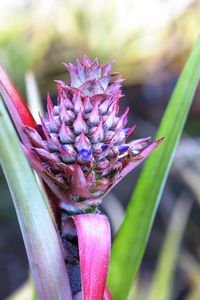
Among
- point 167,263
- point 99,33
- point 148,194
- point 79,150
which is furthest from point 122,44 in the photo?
point 79,150

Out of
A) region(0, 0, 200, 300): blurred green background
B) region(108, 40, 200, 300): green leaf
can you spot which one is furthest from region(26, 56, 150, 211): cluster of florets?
region(0, 0, 200, 300): blurred green background

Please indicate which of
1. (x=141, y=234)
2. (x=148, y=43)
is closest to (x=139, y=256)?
(x=141, y=234)

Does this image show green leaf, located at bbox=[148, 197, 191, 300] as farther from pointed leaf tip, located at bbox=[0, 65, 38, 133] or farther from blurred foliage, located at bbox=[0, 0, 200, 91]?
blurred foliage, located at bbox=[0, 0, 200, 91]

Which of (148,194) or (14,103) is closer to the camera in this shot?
(14,103)

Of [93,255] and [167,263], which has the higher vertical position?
[93,255]

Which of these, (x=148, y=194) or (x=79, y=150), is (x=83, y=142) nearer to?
(x=79, y=150)

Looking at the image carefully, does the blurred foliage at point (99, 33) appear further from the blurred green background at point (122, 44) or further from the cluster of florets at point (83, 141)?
the cluster of florets at point (83, 141)

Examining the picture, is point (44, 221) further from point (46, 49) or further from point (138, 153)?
point (46, 49)
